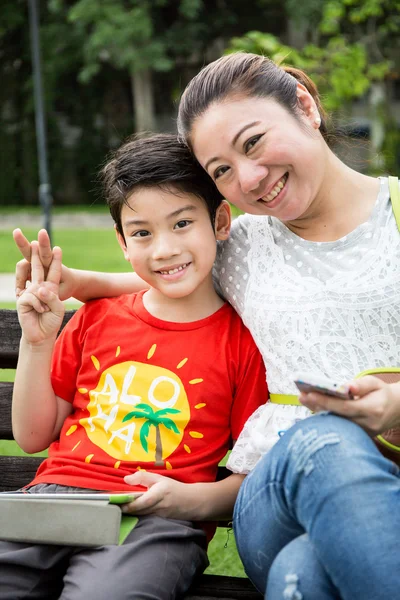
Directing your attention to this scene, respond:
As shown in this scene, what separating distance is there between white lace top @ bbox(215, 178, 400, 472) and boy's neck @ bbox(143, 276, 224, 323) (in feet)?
0.44

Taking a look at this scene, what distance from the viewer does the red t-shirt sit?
2221 millimetres

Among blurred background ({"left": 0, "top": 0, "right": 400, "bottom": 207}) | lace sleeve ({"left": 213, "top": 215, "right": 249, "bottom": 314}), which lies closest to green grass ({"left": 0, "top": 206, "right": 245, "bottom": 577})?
lace sleeve ({"left": 213, "top": 215, "right": 249, "bottom": 314})

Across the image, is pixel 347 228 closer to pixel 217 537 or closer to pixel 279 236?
pixel 279 236

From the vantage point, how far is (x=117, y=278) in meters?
2.55

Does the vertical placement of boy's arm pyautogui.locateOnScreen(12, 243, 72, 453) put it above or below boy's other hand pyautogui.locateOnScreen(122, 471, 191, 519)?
above

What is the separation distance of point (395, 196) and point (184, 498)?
0.92 metres

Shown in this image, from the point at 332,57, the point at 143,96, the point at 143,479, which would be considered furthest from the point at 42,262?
the point at 143,96

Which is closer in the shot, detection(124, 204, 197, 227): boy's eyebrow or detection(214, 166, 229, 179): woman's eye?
detection(214, 166, 229, 179): woman's eye

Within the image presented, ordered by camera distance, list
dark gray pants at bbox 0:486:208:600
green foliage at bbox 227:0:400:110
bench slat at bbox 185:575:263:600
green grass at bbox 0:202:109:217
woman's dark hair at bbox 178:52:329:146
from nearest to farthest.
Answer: dark gray pants at bbox 0:486:208:600 → bench slat at bbox 185:575:263:600 → woman's dark hair at bbox 178:52:329:146 → green foliage at bbox 227:0:400:110 → green grass at bbox 0:202:109:217

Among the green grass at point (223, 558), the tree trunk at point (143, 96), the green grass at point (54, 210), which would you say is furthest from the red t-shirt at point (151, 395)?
the tree trunk at point (143, 96)

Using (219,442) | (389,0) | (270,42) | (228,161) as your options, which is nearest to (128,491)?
(219,442)

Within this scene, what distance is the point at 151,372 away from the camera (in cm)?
230

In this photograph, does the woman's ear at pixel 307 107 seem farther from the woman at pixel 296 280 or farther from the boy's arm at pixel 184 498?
the boy's arm at pixel 184 498

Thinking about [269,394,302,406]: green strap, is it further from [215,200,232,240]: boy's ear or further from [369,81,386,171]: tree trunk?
[369,81,386,171]: tree trunk
